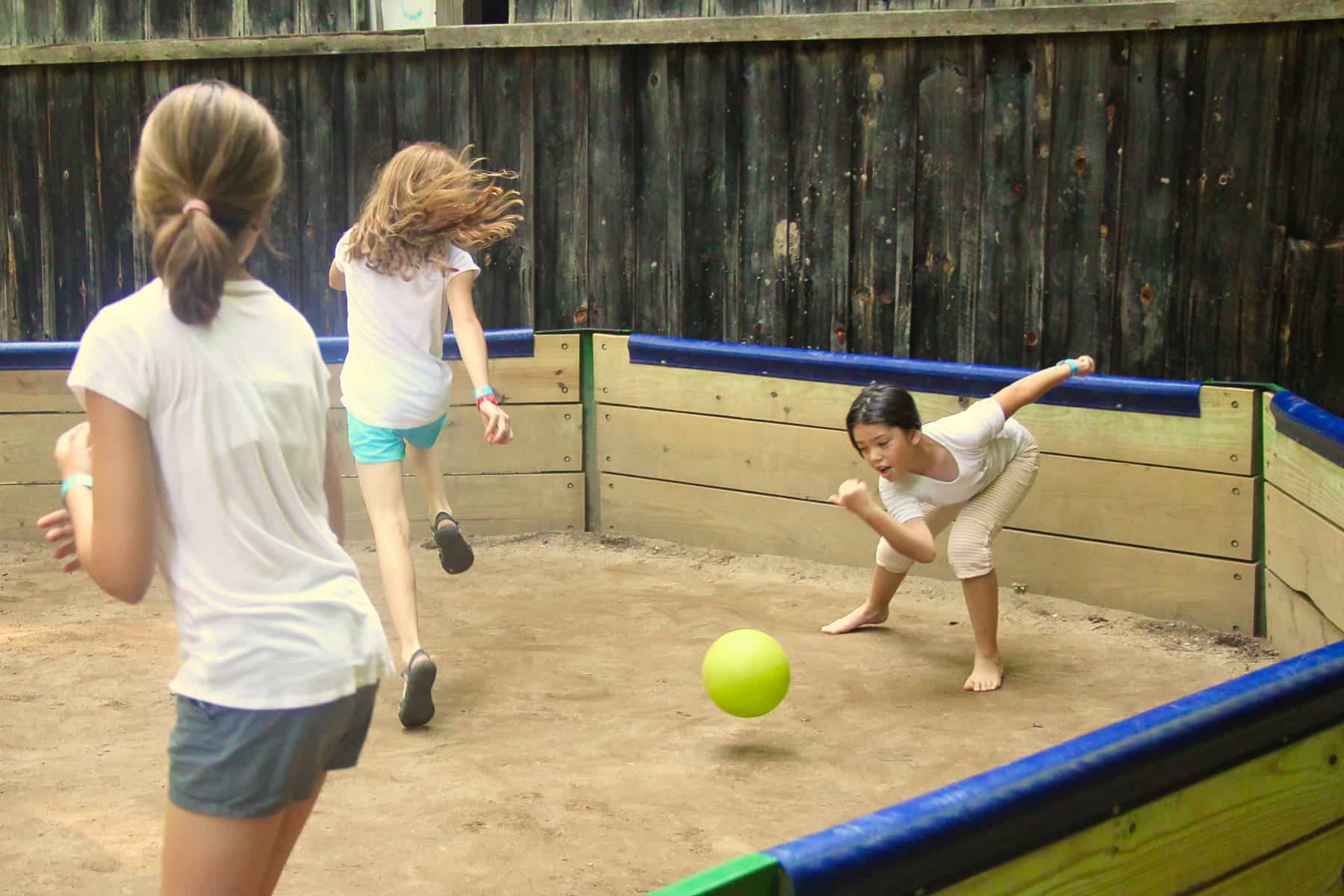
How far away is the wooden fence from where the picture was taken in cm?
526

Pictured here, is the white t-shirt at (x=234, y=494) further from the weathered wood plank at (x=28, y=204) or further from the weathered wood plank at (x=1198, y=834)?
the weathered wood plank at (x=28, y=204)

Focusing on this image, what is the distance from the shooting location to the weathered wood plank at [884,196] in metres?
5.88

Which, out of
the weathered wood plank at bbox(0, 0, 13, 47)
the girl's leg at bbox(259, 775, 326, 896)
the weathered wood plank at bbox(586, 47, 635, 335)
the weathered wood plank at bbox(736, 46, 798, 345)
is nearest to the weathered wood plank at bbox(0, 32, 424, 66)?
the weathered wood plank at bbox(0, 0, 13, 47)

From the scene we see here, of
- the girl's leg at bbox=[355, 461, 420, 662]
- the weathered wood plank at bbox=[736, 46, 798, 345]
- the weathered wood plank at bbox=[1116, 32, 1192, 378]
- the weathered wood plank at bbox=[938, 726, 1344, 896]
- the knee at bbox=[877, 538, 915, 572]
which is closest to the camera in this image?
the weathered wood plank at bbox=[938, 726, 1344, 896]

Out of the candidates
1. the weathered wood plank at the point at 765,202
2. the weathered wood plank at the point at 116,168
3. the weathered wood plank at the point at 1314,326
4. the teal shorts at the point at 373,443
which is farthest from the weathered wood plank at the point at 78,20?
the weathered wood plank at the point at 1314,326

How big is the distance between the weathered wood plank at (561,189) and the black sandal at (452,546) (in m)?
2.03

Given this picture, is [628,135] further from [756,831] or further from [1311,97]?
[756,831]

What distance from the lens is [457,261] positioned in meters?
4.54

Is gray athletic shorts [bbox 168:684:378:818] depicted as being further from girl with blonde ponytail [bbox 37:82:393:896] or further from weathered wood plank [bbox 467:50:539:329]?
weathered wood plank [bbox 467:50:539:329]

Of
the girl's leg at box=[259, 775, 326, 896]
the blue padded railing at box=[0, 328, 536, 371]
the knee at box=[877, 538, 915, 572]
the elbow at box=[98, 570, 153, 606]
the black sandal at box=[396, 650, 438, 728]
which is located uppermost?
the elbow at box=[98, 570, 153, 606]

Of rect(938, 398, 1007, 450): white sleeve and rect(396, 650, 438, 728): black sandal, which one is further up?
rect(938, 398, 1007, 450): white sleeve

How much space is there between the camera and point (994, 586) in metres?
4.62

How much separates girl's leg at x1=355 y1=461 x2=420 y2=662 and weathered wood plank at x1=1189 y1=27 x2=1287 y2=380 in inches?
121

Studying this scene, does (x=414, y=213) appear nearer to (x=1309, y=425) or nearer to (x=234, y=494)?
(x=234, y=494)
